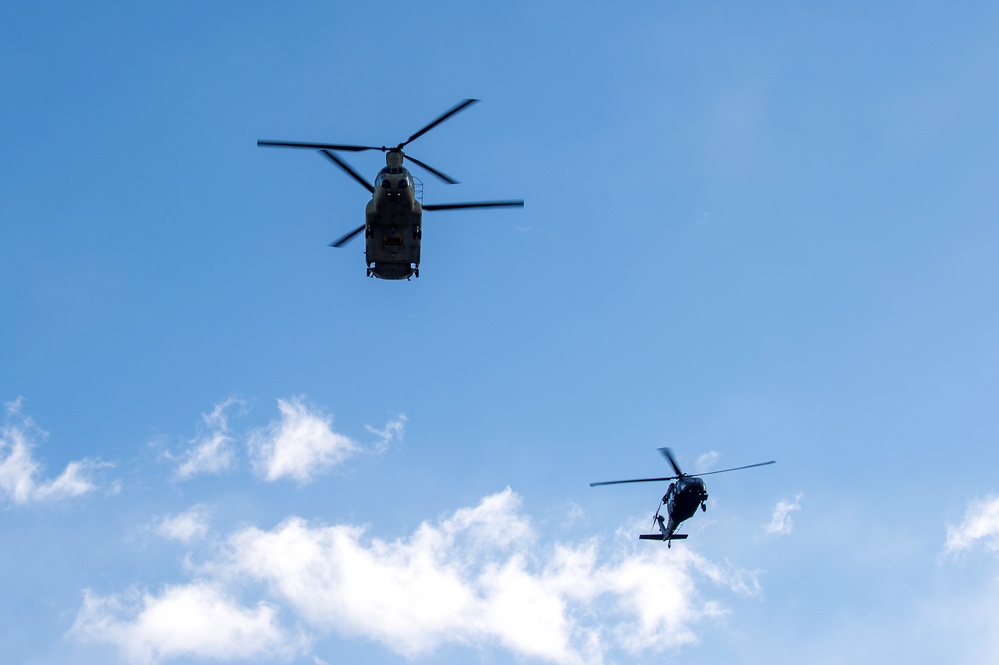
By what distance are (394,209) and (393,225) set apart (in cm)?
100

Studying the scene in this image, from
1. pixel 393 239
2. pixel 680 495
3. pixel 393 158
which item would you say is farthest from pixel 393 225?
pixel 680 495

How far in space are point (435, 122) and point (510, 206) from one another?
18.9 feet

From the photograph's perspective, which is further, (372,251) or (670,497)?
(670,497)

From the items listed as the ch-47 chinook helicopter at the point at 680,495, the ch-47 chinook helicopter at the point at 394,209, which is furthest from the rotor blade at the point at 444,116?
the ch-47 chinook helicopter at the point at 680,495

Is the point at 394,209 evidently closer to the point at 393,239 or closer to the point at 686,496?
the point at 393,239

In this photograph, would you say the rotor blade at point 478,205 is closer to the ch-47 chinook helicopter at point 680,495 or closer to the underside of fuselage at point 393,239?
the underside of fuselage at point 393,239

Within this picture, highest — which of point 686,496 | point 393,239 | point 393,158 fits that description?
point 393,158

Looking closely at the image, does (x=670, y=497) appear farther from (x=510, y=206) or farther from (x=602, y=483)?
(x=510, y=206)

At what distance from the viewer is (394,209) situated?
49875 millimetres

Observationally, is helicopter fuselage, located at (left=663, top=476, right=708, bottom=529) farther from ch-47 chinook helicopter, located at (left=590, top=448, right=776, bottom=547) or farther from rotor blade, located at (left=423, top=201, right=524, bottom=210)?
rotor blade, located at (left=423, top=201, right=524, bottom=210)

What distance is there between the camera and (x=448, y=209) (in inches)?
2031

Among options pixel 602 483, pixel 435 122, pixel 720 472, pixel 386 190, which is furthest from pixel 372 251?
pixel 720 472

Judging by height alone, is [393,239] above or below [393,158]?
below

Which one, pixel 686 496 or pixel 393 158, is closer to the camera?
pixel 393 158
